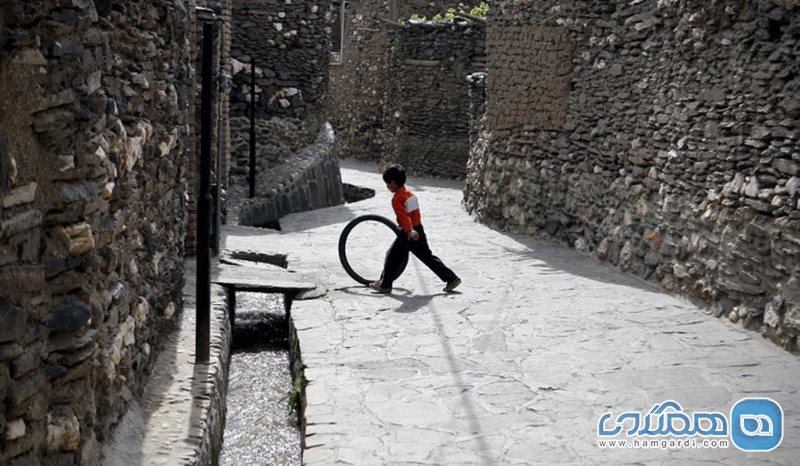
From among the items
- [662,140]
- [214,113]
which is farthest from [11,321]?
[214,113]

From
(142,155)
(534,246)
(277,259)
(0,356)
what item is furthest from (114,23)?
(534,246)

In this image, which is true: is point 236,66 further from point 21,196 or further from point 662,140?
point 21,196

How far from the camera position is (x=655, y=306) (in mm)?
7500

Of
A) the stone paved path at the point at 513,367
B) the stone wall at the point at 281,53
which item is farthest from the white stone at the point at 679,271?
the stone wall at the point at 281,53

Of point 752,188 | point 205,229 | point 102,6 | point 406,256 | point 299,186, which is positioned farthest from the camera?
point 299,186

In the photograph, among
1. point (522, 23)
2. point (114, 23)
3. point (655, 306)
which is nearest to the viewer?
point (114, 23)

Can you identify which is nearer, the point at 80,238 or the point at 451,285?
the point at 80,238

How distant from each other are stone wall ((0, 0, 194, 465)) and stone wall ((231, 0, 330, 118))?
11038 mm

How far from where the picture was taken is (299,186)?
15.0 meters

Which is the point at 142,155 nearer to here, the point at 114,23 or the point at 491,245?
the point at 114,23

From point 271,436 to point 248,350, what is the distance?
78.8 inches
